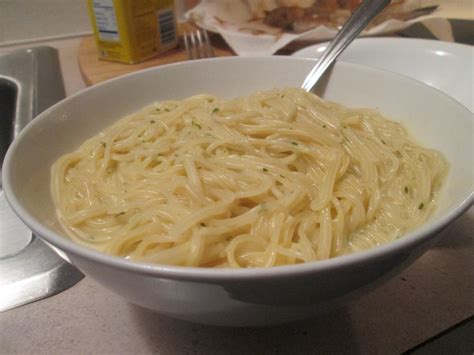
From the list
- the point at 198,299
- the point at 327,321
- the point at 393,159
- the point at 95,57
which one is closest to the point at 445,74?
the point at 393,159

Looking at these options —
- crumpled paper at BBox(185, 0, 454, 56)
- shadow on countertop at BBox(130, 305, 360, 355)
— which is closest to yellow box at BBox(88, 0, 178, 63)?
crumpled paper at BBox(185, 0, 454, 56)

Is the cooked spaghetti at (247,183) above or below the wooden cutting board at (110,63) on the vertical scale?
above

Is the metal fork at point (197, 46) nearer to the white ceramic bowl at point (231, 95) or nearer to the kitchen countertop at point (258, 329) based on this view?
the white ceramic bowl at point (231, 95)

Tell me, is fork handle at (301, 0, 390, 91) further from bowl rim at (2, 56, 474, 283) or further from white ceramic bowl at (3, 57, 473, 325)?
bowl rim at (2, 56, 474, 283)

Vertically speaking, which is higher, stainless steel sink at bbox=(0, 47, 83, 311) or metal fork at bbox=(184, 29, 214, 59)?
metal fork at bbox=(184, 29, 214, 59)

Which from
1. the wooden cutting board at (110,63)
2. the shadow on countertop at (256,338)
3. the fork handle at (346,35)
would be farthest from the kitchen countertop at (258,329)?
the wooden cutting board at (110,63)

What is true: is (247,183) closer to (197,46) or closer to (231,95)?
(231,95)
